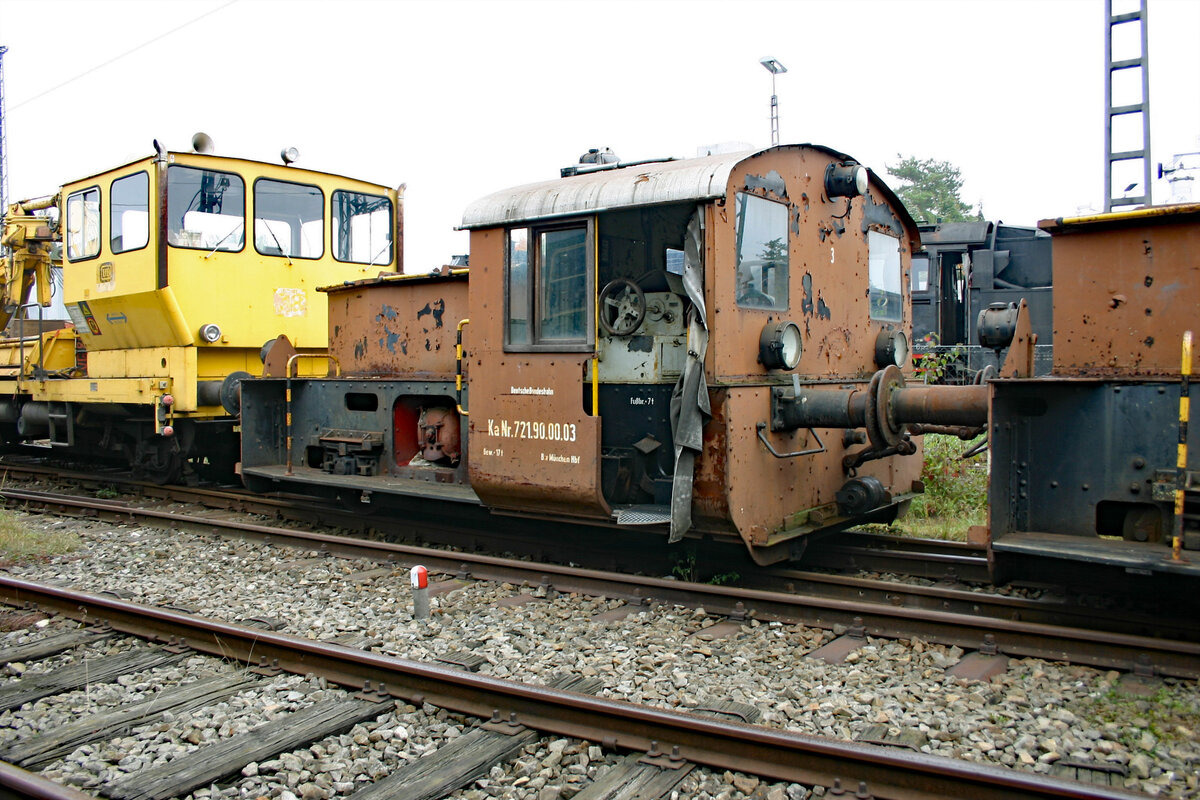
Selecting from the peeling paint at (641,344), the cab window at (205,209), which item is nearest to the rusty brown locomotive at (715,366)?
the peeling paint at (641,344)

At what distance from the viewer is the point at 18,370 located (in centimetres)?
1230

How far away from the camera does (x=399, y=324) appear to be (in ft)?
28.0

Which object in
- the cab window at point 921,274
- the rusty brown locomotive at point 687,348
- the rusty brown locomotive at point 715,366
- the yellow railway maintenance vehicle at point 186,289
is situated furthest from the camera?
the cab window at point 921,274

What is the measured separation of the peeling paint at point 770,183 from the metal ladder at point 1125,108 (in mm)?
2937

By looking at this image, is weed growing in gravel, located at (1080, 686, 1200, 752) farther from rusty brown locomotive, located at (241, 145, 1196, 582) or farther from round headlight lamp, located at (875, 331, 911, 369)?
round headlight lamp, located at (875, 331, 911, 369)

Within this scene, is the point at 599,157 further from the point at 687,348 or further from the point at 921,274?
the point at 921,274

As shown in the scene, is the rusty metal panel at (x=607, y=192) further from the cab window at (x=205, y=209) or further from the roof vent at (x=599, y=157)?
the cab window at (x=205, y=209)

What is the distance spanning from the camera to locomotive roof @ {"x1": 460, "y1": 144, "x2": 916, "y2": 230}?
542cm

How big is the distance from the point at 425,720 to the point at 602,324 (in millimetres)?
3126

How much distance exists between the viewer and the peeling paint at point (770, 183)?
18.8ft

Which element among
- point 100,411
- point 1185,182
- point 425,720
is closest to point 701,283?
point 425,720

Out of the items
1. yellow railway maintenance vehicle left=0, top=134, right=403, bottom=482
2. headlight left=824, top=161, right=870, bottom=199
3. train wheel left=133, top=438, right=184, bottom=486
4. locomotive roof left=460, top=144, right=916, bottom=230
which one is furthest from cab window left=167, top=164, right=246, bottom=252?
headlight left=824, top=161, right=870, bottom=199

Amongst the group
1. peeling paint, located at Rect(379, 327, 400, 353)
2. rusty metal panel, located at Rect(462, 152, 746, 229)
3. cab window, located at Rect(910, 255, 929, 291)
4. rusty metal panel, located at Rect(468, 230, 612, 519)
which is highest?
cab window, located at Rect(910, 255, 929, 291)

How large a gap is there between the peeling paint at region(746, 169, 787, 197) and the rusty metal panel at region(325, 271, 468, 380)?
313cm
